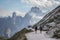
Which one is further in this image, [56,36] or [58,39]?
[56,36]

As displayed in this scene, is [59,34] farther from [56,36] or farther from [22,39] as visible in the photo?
[22,39]

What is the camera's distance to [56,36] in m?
67.6

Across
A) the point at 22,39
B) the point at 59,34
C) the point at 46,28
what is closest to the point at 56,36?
the point at 59,34

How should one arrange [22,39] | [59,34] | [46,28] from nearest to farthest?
[22,39], [59,34], [46,28]

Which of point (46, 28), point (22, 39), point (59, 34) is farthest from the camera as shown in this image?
point (46, 28)

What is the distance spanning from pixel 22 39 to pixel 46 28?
3914cm

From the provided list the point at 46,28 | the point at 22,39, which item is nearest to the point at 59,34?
the point at 22,39

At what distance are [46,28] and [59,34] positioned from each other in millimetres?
32003

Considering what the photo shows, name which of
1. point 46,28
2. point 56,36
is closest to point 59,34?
point 56,36

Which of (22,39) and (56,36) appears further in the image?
(56,36)

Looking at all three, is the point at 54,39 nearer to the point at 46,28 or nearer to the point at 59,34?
the point at 59,34

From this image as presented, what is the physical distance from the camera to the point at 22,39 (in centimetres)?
6197

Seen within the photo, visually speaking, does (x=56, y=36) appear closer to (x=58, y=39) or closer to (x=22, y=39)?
(x=58, y=39)

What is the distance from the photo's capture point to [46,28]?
326 ft
